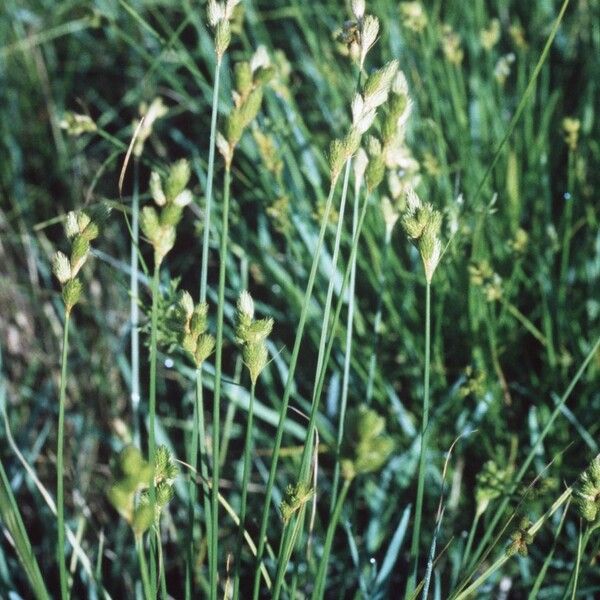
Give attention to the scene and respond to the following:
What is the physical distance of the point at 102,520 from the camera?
4.25 ft

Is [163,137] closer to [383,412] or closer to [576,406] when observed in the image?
[383,412]

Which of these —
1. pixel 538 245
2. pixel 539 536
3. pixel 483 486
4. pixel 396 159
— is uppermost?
pixel 396 159

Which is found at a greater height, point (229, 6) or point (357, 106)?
point (229, 6)

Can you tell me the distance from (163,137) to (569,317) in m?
1.25

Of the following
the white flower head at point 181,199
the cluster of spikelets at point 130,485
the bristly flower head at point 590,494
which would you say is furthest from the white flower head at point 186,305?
the bristly flower head at point 590,494

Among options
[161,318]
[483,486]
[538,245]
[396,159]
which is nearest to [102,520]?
[161,318]

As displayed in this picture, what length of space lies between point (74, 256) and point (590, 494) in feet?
1.86

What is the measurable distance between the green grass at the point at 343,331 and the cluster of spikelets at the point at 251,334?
0.12 metres

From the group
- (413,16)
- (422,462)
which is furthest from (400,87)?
(413,16)

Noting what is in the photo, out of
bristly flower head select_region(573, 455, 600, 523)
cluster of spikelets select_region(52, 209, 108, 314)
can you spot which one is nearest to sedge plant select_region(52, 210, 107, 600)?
cluster of spikelets select_region(52, 209, 108, 314)

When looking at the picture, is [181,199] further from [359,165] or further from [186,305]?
[359,165]

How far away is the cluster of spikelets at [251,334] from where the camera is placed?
2.21ft

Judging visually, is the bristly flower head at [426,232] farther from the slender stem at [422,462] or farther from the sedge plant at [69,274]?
the sedge plant at [69,274]

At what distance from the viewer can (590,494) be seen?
680 millimetres
